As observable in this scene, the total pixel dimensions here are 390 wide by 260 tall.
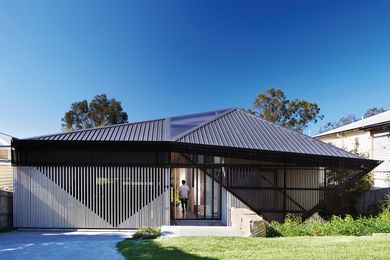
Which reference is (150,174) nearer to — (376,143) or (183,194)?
(183,194)

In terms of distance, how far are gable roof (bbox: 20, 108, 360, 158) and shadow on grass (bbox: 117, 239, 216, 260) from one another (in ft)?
15.6

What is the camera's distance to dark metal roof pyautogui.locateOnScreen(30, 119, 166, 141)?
1227cm

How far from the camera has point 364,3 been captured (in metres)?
16.3

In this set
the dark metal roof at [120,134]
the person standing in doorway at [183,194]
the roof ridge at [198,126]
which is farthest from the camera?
the person standing in doorway at [183,194]

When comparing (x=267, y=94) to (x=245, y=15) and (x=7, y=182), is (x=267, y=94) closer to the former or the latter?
(x=245, y=15)

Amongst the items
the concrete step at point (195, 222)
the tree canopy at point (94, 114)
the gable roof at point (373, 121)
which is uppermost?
the tree canopy at point (94, 114)

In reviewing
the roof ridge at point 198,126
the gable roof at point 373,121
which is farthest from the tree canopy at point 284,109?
the roof ridge at point 198,126

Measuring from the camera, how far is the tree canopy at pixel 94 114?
48.5 meters

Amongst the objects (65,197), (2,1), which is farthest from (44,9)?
(65,197)

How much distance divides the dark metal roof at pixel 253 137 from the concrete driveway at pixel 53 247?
508 cm

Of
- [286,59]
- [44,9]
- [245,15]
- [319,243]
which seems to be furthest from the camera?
[286,59]

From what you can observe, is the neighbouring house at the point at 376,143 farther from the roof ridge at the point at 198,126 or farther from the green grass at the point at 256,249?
the green grass at the point at 256,249

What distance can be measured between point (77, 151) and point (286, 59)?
60.6 feet

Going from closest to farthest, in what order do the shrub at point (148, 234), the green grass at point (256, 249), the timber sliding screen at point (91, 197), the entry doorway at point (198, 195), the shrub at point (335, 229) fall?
the green grass at point (256, 249) → the shrub at point (335, 229) → the shrub at point (148, 234) → the timber sliding screen at point (91, 197) → the entry doorway at point (198, 195)
